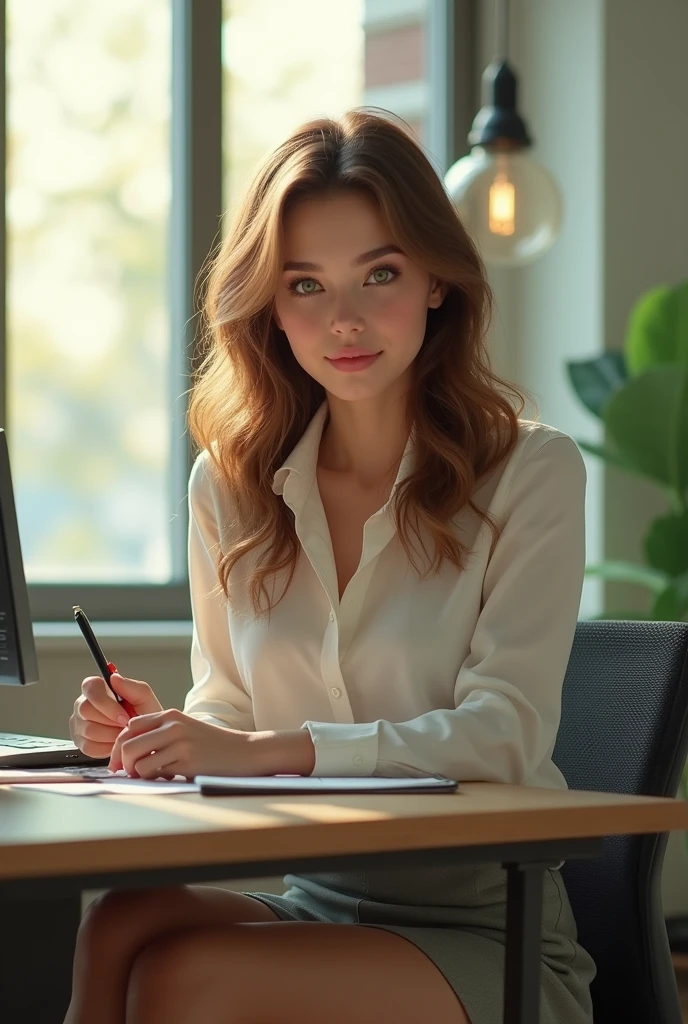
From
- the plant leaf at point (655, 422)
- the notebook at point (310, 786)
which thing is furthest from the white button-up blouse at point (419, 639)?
the plant leaf at point (655, 422)

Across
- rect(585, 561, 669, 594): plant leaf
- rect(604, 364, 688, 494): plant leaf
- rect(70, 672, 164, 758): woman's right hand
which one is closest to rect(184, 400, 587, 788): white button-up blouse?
rect(70, 672, 164, 758): woman's right hand

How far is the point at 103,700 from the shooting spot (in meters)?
1.52

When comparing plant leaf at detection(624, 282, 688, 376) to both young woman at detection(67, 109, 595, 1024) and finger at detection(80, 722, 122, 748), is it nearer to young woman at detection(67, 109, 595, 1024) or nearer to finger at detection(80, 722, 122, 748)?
young woman at detection(67, 109, 595, 1024)

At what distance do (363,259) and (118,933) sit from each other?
2.73ft

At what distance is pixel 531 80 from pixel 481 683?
2757 mm

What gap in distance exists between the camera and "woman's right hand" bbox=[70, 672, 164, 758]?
1.51 m

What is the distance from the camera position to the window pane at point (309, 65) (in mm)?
3607

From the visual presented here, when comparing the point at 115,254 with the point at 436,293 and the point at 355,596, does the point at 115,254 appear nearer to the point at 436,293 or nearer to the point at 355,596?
the point at 436,293

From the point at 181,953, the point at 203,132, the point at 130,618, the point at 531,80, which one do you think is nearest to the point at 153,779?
the point at 181,953

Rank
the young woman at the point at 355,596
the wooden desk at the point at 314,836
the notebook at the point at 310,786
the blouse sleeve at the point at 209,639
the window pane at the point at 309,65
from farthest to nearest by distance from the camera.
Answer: the window pane at the point at 309,65, the blouse sleeve at the point at 209,639, the young woman at the point at 355,596, the notebook at the point at 310,786, the wooden desk at the point at 314,836

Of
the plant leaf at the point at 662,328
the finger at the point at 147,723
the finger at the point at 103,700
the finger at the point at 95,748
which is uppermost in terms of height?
the plant leaf at the point at 662,328

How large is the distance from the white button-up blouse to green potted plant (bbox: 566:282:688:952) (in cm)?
151

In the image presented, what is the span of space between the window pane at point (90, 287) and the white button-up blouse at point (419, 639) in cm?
162

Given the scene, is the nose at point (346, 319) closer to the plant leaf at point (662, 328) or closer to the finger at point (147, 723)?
the finger at point (147, 723)
